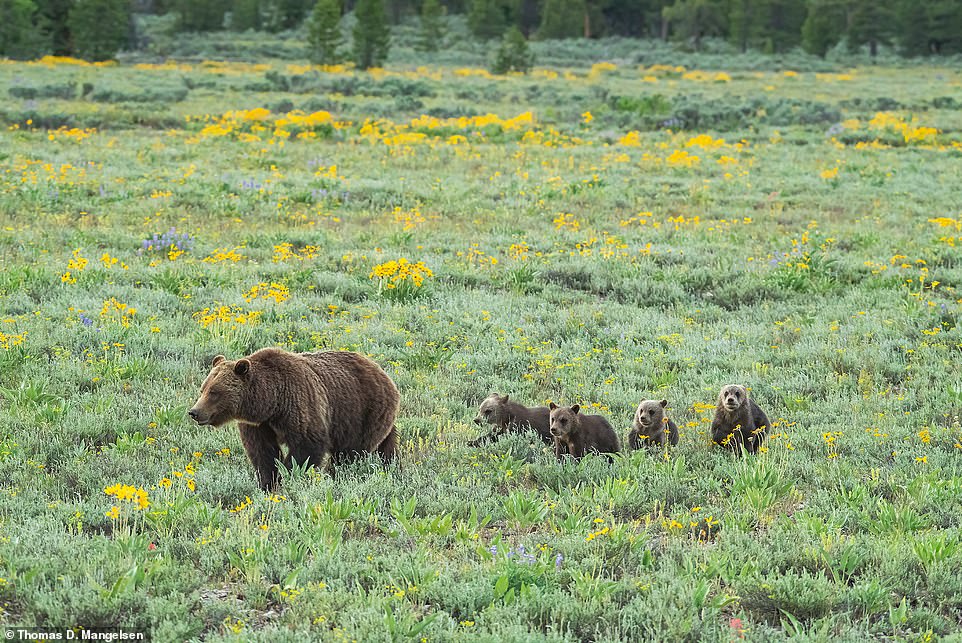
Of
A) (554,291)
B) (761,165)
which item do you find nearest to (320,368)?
(554,291)

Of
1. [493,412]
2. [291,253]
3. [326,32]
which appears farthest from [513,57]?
[493,412]

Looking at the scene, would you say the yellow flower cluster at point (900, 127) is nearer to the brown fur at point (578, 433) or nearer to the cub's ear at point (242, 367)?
the brown fur at point (578, 433)

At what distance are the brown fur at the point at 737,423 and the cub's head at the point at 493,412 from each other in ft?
5.60

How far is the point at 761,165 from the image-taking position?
21.8m

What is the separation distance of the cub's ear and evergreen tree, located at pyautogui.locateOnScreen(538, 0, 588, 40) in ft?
257

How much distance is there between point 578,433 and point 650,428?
1.99 feet

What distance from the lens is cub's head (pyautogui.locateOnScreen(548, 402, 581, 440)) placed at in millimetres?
6883

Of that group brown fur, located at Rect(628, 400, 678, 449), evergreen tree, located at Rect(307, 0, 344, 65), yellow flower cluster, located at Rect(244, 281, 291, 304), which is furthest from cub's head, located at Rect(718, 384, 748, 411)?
evergreen tree, located at Rect(307, 0, 344, 65)

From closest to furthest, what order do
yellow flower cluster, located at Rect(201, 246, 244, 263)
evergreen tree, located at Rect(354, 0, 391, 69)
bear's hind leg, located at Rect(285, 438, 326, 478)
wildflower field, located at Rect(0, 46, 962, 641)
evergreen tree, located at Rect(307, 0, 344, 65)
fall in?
wildflower field, located at Rect(0, 46, 962, 641)
bear's hind leg, located at Rect(285, 438, 326, 478)
yellow flower cluster, located at Rect(201, 246, 244, 263)
evergreen tree, located at Rect(354, 0, 391, 69)
evergreen tree, located at Rect(307, 0, 344, 65)

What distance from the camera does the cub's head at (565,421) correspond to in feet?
22.6

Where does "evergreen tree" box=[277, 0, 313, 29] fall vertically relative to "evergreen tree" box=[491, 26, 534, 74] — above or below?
above

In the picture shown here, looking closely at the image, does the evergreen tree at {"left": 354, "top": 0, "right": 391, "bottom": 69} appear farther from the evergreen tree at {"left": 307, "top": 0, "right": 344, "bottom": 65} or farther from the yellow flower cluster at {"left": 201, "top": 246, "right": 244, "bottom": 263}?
the yellow flower cluster at {"left": 201, "top": 246, "right": 244, "bottom": 263}

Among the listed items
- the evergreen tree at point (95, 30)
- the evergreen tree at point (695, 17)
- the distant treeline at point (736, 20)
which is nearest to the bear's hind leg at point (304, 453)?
the evergreen tree at point (95, 30)

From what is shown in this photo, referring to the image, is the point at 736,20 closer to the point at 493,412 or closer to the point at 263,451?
the point at 493,412
